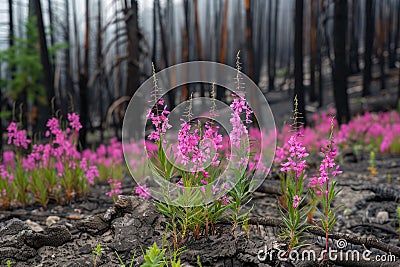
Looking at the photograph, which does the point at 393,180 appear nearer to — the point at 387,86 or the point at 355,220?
the point at 355,220

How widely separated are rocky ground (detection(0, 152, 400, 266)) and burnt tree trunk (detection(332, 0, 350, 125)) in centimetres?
491

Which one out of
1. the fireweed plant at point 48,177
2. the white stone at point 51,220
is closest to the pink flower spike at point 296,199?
the fireweed plant at point 48,177

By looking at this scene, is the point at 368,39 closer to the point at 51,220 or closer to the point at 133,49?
the point at 133,49

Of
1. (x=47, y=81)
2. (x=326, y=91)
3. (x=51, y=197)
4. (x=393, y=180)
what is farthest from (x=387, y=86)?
(x=51, y=197)

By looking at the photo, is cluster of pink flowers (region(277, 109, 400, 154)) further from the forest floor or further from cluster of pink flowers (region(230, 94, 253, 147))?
cluster of pink flowers (region(230, 94, 253, 147))

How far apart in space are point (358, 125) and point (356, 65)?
493 inches

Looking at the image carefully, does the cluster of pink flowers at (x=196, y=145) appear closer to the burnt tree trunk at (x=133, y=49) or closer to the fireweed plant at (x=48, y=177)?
the fireweed plant at (x=48, y=177)

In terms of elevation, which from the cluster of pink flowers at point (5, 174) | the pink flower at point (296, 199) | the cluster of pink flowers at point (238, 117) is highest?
the cluster of pink flowers at point (238, 117)

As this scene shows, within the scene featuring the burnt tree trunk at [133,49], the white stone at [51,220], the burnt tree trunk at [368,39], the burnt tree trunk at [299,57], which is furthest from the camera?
the burnt tree trunk at [368,39]

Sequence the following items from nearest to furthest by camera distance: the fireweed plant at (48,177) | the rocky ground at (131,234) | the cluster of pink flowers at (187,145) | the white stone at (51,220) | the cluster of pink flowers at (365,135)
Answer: the cluster of pink flowers at (187,145) < the rocky ground at (131,234) < the white stone at (51,220) < the fireweed plant at (48,177) < the cluster of pink flowers at (365,135)

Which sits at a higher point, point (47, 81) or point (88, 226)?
point (47, 81)

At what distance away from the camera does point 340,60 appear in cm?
869

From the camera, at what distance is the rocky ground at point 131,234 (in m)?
2.59

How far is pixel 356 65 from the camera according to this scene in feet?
64.6
